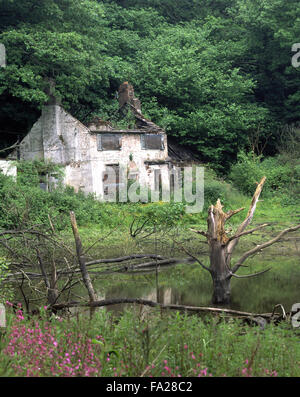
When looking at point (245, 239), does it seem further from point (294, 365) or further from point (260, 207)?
point (294, 365)

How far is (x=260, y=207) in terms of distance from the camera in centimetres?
A: 2664

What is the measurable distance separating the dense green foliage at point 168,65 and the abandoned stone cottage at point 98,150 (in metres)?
1.75

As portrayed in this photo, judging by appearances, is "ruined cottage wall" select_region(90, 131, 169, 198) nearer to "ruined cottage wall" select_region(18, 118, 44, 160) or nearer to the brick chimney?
the brick chimney

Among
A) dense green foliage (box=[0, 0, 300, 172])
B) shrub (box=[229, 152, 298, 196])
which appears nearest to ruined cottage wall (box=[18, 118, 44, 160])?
dense green foliage (box=[0, 0, 300, 172])

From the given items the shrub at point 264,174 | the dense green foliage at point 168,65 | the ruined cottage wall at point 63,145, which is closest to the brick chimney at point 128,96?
the dense green foliage at point 168,65

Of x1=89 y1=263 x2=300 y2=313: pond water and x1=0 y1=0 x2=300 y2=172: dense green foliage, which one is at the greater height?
x1=0 y1=0 x2=300 y2=172: dense green foliage

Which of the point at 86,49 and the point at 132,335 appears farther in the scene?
the point at 86,49

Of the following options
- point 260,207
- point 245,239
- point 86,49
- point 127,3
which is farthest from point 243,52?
point 245,239

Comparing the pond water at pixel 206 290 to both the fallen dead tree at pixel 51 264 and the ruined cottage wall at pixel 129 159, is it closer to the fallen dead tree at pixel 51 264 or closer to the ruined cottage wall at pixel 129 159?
the fallen dead tree at pixel 51 264

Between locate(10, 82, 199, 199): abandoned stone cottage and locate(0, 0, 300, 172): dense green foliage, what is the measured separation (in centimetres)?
175

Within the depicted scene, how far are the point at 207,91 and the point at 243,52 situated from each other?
19.0 feet

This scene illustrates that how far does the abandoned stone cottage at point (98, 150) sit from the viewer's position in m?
27.7

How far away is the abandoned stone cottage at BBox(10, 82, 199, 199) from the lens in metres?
27.7
